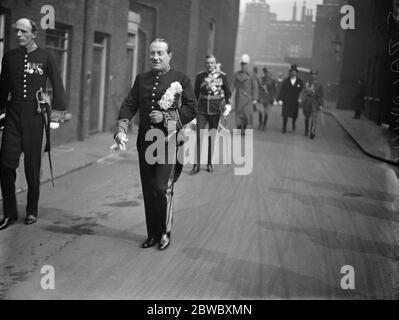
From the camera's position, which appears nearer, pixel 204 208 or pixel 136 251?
pixel 136 251

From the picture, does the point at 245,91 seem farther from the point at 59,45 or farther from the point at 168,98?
the point at 168,98

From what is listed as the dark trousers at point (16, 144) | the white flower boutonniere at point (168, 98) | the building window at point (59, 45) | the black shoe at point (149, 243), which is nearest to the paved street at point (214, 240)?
the black shoe at point (149, 243)

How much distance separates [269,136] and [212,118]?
7.44 metres

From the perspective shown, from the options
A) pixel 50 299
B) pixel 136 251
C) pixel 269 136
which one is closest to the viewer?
pixel 50 299

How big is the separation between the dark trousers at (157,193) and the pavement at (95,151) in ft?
9.67

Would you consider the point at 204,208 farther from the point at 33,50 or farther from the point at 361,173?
the point at 361,173

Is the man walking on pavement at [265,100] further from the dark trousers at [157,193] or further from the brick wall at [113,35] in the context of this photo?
the dark trousers at [157,193]

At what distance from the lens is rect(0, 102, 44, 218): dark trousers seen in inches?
267

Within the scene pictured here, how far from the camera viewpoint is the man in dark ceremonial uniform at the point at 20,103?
679 centimetres

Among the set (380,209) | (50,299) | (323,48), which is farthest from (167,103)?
(323,48)

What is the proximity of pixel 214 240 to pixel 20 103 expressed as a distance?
8.03 ft

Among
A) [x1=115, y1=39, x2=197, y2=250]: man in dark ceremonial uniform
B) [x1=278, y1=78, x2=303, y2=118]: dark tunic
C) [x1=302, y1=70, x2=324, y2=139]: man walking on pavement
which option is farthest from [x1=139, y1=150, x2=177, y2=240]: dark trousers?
[x1=278, y1=78, x2=303, y2=118]: dark tunic

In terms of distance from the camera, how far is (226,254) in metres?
6.19

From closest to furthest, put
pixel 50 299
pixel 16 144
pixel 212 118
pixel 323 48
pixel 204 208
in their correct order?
1. pixel 50 299
2. pixel 16 144
3. pixel 204 208
4. pixel 212 118
5. pixel 323 48
